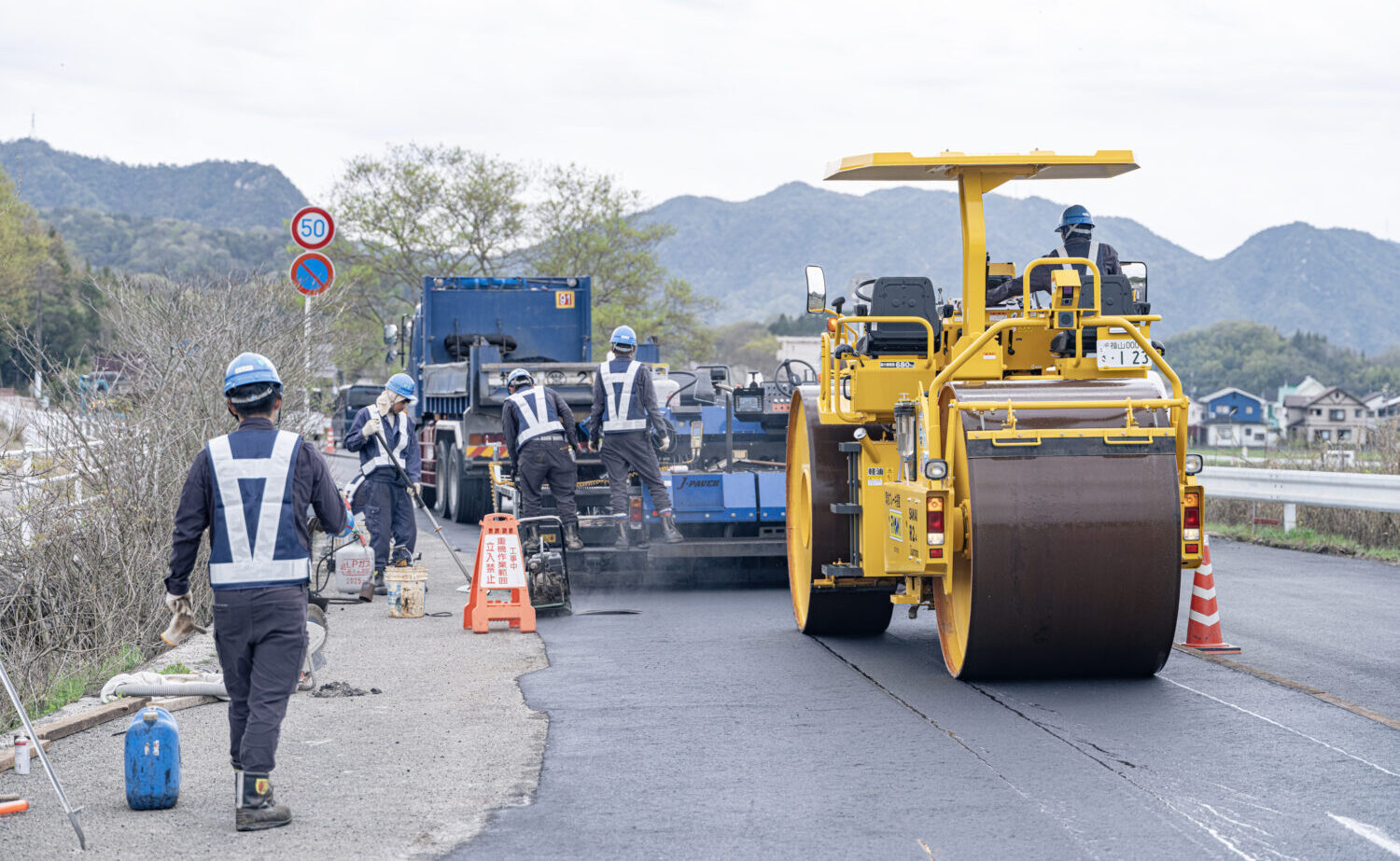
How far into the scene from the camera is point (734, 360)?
331ft

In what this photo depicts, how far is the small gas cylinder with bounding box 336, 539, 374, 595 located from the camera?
41.1ft

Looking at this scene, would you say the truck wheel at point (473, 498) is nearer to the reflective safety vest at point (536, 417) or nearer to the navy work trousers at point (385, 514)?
the navy work trousers at point (385, 514)

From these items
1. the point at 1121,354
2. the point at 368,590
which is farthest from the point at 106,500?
the point at 1121,354

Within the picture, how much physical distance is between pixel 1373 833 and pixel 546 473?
8.67 meters

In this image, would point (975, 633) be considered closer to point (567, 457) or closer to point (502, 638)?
point (502, 638)

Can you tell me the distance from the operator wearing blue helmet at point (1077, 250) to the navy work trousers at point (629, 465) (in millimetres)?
4574

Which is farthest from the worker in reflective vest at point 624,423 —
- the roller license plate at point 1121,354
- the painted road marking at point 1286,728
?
the painted road marking at point 1286,728

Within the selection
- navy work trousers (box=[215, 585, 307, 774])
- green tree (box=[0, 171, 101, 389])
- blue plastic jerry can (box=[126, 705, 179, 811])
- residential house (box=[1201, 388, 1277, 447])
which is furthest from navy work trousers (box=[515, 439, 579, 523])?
residential house (box=[1201, 388, 1277, 447])

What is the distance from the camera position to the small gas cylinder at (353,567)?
12539mm

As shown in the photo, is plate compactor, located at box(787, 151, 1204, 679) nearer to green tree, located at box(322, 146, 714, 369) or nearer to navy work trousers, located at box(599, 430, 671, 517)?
navy work trousers, located at box(599, 430, 671, 517)

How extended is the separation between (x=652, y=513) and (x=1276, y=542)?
6.95 m

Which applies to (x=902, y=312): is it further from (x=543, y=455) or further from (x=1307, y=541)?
(x=1307, y=541)

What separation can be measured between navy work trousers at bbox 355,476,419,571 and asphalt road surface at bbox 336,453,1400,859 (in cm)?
349

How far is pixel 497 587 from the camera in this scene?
1066cm
